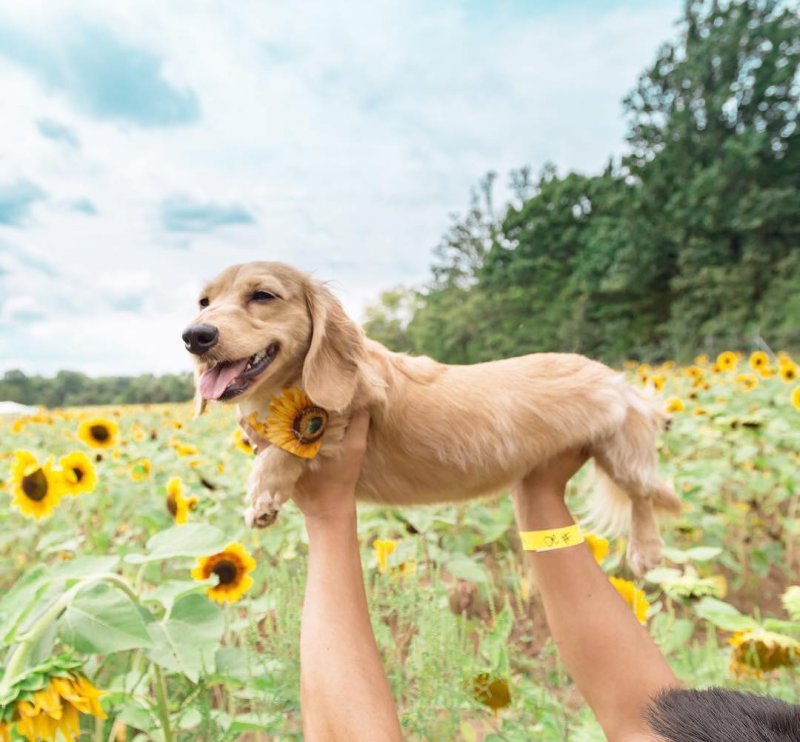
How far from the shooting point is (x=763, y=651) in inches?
62.7

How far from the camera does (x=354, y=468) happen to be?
1697 millimetres

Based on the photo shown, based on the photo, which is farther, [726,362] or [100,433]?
[726,362]

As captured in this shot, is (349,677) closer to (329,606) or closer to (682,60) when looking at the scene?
(329,606)

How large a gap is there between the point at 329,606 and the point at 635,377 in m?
4.57

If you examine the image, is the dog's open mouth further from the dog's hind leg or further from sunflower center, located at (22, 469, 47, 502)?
the dog's hind leg

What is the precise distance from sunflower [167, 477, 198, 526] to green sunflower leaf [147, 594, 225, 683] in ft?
2.25

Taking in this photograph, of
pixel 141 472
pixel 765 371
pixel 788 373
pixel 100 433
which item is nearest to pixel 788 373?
pixel 788 373

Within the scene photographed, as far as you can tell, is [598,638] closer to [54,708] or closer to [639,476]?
[639,476]

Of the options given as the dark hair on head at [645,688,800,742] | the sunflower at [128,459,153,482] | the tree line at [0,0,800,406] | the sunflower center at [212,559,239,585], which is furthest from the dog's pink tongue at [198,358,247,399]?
the tree line at [0,0,800,406]

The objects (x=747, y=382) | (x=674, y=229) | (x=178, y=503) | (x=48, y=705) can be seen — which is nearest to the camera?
(x=48, y=705)

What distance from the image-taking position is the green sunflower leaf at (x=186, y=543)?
4.74 ft

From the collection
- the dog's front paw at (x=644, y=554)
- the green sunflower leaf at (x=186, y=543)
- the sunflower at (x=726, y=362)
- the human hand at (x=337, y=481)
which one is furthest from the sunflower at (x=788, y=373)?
the green sunflower leaf at (x=186, y=543)

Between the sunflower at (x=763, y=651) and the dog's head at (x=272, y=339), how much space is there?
1.28 meters

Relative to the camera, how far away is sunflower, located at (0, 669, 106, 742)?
107 centimetres
